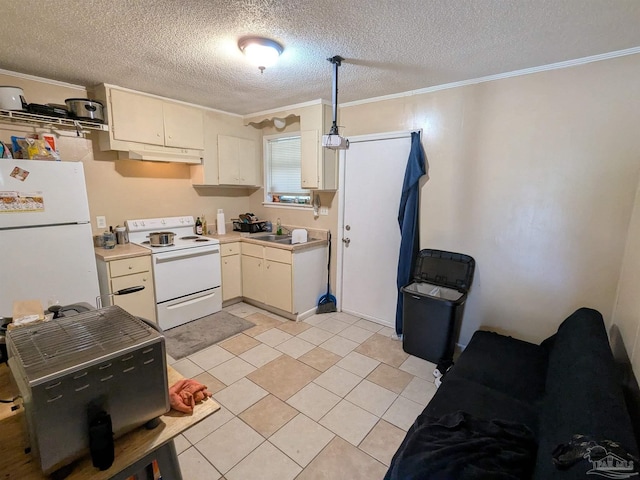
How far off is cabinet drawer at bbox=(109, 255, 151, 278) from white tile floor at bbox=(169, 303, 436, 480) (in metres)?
0.98

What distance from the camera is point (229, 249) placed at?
3.75 m

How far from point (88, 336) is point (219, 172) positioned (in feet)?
10.5

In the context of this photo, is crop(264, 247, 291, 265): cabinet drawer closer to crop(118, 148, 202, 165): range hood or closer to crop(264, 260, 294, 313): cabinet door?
crop(264, 260, 294, 313): cabinet door

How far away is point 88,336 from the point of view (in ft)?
3.01

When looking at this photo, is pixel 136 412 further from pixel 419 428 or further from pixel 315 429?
pixel 315 429

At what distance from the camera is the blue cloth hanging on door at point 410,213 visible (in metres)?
2.85

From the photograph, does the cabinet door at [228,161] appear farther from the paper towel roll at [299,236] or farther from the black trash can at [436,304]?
the black trash can at [436,304]

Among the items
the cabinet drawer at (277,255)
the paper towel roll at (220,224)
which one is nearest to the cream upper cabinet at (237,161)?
the paper towel roll at (220,224)

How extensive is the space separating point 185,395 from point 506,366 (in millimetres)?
1967

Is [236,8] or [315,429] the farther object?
[315,429]

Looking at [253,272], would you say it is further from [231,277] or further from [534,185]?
[534,185]

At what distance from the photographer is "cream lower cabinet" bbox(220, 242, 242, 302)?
371 cm

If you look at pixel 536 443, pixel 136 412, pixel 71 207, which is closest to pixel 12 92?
pixel 71 207

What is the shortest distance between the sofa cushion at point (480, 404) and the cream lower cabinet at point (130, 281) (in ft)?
8.33
